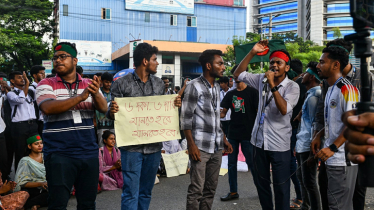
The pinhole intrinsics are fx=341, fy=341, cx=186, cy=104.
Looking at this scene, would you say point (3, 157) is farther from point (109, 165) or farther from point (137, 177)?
point (137, 177)

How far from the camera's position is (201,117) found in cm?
388

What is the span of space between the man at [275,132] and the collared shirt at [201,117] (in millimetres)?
482

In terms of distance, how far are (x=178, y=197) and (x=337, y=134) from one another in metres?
3.29

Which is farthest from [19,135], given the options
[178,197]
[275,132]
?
[275,132]

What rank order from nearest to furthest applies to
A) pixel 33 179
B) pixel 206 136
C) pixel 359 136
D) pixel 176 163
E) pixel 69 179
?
pixel 359 136 < pixel 69 179 < pixel 206 136 < pixel 33 179 < pixel 176 163

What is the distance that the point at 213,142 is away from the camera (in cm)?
386

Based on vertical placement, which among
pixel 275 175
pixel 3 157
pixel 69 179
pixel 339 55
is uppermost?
pixel 339 55

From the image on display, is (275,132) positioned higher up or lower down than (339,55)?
lower down

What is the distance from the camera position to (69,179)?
9.91 ft

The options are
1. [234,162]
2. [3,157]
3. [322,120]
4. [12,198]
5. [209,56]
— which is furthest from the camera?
[3,157]

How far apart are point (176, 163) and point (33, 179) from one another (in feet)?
9.95

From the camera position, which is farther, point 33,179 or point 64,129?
point 33,179

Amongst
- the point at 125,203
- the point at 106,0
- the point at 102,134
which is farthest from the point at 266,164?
the point at 106,0

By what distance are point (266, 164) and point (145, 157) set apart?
4.49ft
